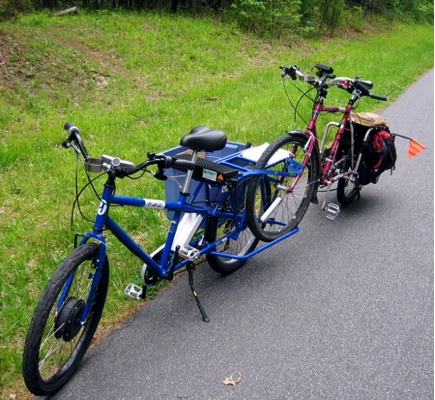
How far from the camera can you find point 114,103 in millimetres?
8148

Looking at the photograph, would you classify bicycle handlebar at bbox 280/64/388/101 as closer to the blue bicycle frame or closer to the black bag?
the black bag

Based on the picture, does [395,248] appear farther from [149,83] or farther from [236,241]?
[149,83]

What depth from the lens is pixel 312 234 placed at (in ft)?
14.4

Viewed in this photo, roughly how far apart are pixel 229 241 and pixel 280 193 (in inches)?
26.5

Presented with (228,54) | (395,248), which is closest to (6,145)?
(395,248)

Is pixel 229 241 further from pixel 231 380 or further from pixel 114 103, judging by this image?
pixel 114 103

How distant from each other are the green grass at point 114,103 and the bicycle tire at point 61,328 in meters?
0.23

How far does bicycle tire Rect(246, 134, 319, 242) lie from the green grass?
3.22ft

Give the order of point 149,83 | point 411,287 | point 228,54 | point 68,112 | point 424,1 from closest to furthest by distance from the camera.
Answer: point 411,287 → point 68,112 → point 149,83 → point 228,54 → point 424,1

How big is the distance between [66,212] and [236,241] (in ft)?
6.19

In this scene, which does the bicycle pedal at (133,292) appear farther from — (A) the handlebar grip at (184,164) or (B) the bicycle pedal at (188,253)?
(A) the handlebar grip at (184,164)

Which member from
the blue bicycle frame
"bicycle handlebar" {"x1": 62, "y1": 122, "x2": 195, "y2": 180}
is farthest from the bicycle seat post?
"bicycle handlebar" {"x1": 62, "y1": 122, "x2": 195, "y2": 180}

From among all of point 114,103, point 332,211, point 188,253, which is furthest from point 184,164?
point 114,103

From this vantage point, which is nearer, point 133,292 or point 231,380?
point 231,380
